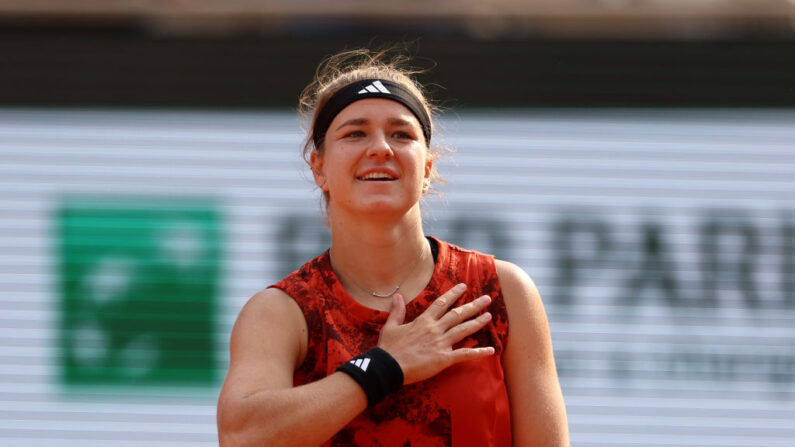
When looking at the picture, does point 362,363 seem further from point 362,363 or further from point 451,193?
point 451,193

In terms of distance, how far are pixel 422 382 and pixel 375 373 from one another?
179 millimetres

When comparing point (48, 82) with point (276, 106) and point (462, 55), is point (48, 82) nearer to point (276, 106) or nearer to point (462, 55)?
point (276, 106)

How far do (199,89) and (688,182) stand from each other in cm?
343

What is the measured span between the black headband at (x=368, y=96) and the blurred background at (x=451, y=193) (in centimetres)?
348


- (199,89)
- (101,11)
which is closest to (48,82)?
(101,11)

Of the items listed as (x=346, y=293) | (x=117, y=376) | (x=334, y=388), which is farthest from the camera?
(x=117, y=376)

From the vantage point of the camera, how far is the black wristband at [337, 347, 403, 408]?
2.03m

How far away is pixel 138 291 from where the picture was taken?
6.00 meters

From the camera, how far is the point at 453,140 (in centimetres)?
607

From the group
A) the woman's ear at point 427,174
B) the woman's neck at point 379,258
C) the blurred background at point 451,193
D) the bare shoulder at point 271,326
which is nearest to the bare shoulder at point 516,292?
the woman's neck at point 379,258

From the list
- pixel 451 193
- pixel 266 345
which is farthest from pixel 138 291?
pixel 266 345

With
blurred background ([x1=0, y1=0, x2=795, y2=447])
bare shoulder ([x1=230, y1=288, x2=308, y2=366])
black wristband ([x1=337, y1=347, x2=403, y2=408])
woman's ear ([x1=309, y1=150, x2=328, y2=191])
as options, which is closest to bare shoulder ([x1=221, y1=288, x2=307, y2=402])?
bare shoulder ([x1=230, y1=288, x2=308, y2=366])

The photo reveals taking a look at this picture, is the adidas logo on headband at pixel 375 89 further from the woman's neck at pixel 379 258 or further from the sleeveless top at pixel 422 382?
the sleeveless top at pixel 422 382

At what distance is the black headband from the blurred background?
3480mm
